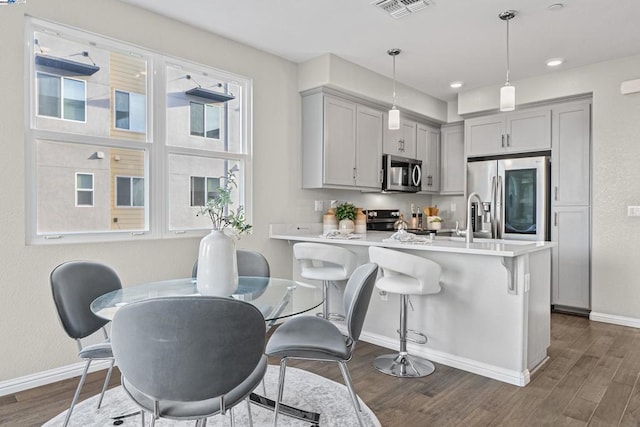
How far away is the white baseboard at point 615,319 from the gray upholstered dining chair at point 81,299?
4.51 m

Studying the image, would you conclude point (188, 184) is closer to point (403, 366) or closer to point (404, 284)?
point (404, 284)

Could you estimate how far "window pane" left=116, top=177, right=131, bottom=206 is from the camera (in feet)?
10.1

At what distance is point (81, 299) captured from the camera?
214 centimetres

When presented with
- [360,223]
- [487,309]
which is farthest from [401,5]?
[487,309]

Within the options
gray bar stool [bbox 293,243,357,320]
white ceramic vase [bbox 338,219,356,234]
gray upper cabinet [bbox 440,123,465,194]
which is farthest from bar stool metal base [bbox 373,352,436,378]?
gray upper cabinet [bbox 440,123,465,194]

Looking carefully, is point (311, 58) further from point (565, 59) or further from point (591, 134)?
point (591, 134)

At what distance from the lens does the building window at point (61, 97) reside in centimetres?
270

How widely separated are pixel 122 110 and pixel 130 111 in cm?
6

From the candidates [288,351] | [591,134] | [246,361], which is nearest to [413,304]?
[288,351]

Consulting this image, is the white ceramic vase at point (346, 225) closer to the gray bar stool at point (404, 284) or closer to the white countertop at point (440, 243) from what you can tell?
the white countertop at point (440, 243)

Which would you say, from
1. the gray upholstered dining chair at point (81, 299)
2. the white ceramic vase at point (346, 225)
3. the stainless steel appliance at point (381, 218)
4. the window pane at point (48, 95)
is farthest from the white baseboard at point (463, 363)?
the window pane at point (48, 95)

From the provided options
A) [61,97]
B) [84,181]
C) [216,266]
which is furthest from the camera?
[84,181]

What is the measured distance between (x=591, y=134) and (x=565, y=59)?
2.88 ft

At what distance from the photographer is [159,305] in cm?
125
